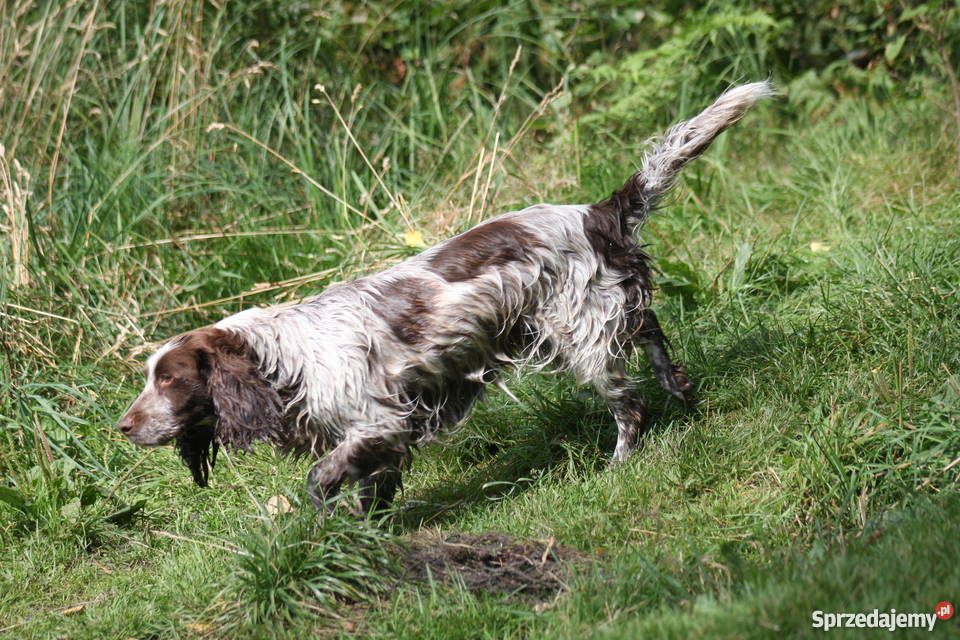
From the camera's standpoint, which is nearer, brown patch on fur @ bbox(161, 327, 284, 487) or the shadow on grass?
brown patch on fur @ bbox(161, 327, 284, 487)

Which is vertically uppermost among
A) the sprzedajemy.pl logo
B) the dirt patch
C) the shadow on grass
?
the sprzedajemy.pl logo

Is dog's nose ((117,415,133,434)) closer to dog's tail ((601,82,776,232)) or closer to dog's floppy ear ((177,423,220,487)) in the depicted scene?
dog's floppy ear ((177,423,220,487))

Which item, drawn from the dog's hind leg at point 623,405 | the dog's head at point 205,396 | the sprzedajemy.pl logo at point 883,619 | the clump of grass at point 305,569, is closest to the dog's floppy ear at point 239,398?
the dog's head at point 205,396

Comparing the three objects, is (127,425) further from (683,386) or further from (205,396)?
(683,386)

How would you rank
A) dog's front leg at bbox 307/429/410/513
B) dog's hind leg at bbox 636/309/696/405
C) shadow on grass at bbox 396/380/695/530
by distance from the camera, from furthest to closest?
dog's hind leg at bbox 636/309/696/405 < shadow on grass at bbox 396/380/695/530 < dog's front leg at bbox 307/429/410/513

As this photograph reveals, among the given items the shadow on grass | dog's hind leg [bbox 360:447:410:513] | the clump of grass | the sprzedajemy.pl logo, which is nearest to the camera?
the sprzedajemy.pl logo

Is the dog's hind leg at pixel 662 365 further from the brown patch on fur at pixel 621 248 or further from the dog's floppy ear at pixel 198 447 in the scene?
the dog's floppy ear at pixel 198 447

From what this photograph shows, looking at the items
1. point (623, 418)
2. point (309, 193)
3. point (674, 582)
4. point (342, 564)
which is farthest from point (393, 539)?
point (309, 193)

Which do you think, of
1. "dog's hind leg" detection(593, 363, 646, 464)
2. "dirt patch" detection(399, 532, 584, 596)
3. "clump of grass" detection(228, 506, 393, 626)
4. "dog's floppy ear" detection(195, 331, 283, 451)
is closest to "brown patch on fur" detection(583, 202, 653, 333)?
"dog's hind leg" detection(593, 363, 646, 464)

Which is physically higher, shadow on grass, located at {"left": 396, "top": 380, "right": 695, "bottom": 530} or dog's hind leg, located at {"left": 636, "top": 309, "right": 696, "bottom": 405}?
dog's hind leg, located at {"left": 636, "top": 309, "right": 696, "bottom": 405}

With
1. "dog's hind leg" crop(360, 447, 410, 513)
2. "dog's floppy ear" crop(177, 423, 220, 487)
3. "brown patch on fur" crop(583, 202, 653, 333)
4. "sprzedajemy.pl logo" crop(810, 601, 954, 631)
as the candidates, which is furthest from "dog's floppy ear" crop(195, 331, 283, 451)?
"sprzedajemy.pl logo" crop(810, 601, 954, 631)

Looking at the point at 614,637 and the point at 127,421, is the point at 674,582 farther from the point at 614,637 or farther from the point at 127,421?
the point at 127,421

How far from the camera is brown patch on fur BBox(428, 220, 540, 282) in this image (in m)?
4.37

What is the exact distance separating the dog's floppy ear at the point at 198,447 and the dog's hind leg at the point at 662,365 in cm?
193
